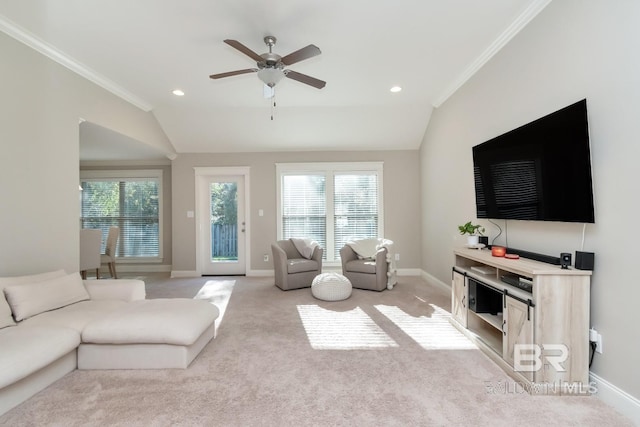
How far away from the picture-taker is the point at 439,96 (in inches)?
167

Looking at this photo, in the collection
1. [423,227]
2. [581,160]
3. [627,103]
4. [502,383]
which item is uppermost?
[627,103]

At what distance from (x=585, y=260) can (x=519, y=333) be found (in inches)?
26.0

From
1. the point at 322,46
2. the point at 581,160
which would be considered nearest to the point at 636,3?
the point at 581,160

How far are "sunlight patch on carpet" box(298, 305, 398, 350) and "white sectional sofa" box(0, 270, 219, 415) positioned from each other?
1061mm

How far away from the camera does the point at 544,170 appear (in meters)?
2.19

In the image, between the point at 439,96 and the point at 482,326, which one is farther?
the point at 439,96

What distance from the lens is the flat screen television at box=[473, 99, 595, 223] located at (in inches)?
75.0

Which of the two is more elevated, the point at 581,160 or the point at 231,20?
the point at 231,20

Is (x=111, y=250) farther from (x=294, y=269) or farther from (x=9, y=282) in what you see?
(x=294, y=269)

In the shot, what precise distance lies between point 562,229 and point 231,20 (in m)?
3.17

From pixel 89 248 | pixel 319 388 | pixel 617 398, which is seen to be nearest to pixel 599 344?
pixel 617 398

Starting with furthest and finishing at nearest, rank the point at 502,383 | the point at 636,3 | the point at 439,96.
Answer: the point at 439,96
the point at 502,383
the point at 636,3

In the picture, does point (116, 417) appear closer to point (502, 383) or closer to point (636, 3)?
point (502, 383)

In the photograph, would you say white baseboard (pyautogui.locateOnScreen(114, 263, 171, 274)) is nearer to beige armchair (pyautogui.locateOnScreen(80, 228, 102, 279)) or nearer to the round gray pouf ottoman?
beige armchair (pyautogui.locateOnScreen(80, 228, 102, 279))
